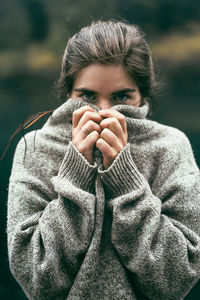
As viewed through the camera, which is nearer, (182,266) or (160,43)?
(182,266)

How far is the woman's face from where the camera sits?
88cm

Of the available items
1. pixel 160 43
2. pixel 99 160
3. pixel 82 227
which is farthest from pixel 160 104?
pixel 82 227

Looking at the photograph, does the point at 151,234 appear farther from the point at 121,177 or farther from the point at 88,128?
the point at 88,128

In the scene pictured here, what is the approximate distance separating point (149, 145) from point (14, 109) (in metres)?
0.91

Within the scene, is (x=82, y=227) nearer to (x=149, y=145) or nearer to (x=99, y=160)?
(x=99, y=160)

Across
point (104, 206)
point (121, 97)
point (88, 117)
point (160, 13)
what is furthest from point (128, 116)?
point (160, 13)

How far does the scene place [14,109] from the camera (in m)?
1.61

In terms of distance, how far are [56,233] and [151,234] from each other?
0.73 feet

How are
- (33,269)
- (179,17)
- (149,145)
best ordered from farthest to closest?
1. (179,17)
2. (149,145)
3. (33,269)

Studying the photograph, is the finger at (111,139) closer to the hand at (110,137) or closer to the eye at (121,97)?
the hand at (110,137)

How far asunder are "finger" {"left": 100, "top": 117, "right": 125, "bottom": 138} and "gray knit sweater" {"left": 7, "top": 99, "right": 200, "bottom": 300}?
0.05 meters

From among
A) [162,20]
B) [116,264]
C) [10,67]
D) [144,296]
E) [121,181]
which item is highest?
[162,20]

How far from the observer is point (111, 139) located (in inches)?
31.4

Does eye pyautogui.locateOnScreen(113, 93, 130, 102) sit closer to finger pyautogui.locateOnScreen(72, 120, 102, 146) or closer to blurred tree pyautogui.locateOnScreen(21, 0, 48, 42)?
finger pyautogui.locateOnScreen(72, 120, 102, 146)
